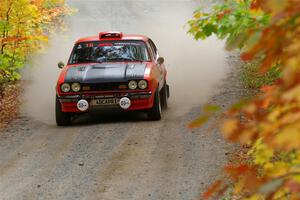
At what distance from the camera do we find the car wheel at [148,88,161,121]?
12203 millimetres

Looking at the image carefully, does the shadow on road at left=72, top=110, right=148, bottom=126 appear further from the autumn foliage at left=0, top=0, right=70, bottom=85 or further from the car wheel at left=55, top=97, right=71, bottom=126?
the autumn foliage at left=0, top=0, right=70, bottom=85

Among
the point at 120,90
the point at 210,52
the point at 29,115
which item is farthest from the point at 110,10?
the point at 120,90

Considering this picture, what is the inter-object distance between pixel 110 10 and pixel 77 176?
1080 inches

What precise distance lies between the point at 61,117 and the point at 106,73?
1296mm

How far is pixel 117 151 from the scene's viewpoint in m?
10.2

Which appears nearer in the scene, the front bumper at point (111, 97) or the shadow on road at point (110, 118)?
the front bumper at point (111, 97)

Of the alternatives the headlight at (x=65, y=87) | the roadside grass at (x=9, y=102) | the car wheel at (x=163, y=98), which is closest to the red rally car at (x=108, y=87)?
the headlight at (x=65, y=87)

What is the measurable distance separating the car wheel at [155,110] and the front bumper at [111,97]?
100 millimetres

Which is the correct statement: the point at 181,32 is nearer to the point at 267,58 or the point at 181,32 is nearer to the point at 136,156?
the point at 136,156

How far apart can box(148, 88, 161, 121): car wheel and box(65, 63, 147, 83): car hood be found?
59cm

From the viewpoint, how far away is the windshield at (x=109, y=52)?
42.2ft

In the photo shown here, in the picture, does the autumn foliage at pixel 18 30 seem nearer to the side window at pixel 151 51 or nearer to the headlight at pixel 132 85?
the side window at pixel 151 51

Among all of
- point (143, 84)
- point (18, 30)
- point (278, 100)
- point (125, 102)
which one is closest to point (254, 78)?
point (143, 84)

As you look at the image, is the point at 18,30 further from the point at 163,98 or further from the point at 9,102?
the point at 163,98
